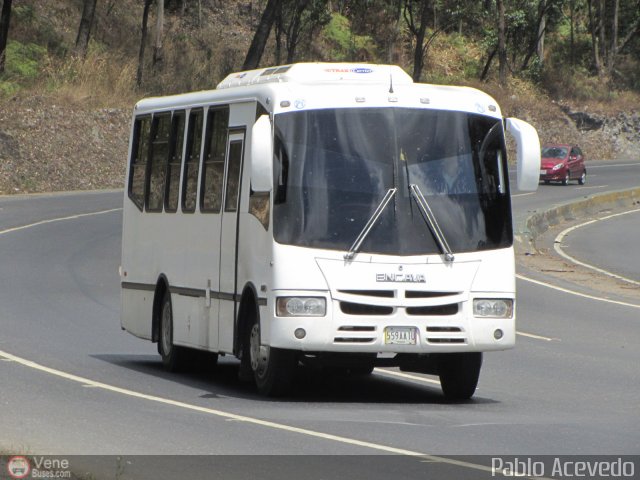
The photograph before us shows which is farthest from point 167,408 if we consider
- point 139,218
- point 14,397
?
point 139,218

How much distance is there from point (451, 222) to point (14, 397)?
13.4ft

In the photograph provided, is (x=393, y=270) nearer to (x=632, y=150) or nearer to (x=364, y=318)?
(x=364, y=318)

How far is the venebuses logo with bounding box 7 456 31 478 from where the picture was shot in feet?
23.9

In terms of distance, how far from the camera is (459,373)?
12703mm

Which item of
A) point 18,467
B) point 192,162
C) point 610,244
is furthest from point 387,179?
point 610,244

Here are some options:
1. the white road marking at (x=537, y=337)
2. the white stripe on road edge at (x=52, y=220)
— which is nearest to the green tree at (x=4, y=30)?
the white stripe on road edge at (x=52, y=220)

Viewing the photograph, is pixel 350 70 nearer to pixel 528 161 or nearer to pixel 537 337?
pixel 528 161

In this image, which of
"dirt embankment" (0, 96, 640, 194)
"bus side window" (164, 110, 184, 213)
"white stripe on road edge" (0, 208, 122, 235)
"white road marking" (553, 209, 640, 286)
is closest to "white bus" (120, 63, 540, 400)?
"bus side window" (164, 110, 184, 213)

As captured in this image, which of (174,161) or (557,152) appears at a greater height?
(557,152)

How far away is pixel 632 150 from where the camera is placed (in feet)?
245

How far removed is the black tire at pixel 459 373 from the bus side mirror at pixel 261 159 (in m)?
2.38

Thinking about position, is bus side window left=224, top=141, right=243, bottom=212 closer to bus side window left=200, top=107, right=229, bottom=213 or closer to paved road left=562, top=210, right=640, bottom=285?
bus side window left=200, top=107, right=229, bottom=213

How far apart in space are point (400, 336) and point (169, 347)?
159 inches

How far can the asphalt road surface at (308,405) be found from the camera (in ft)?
29.4
